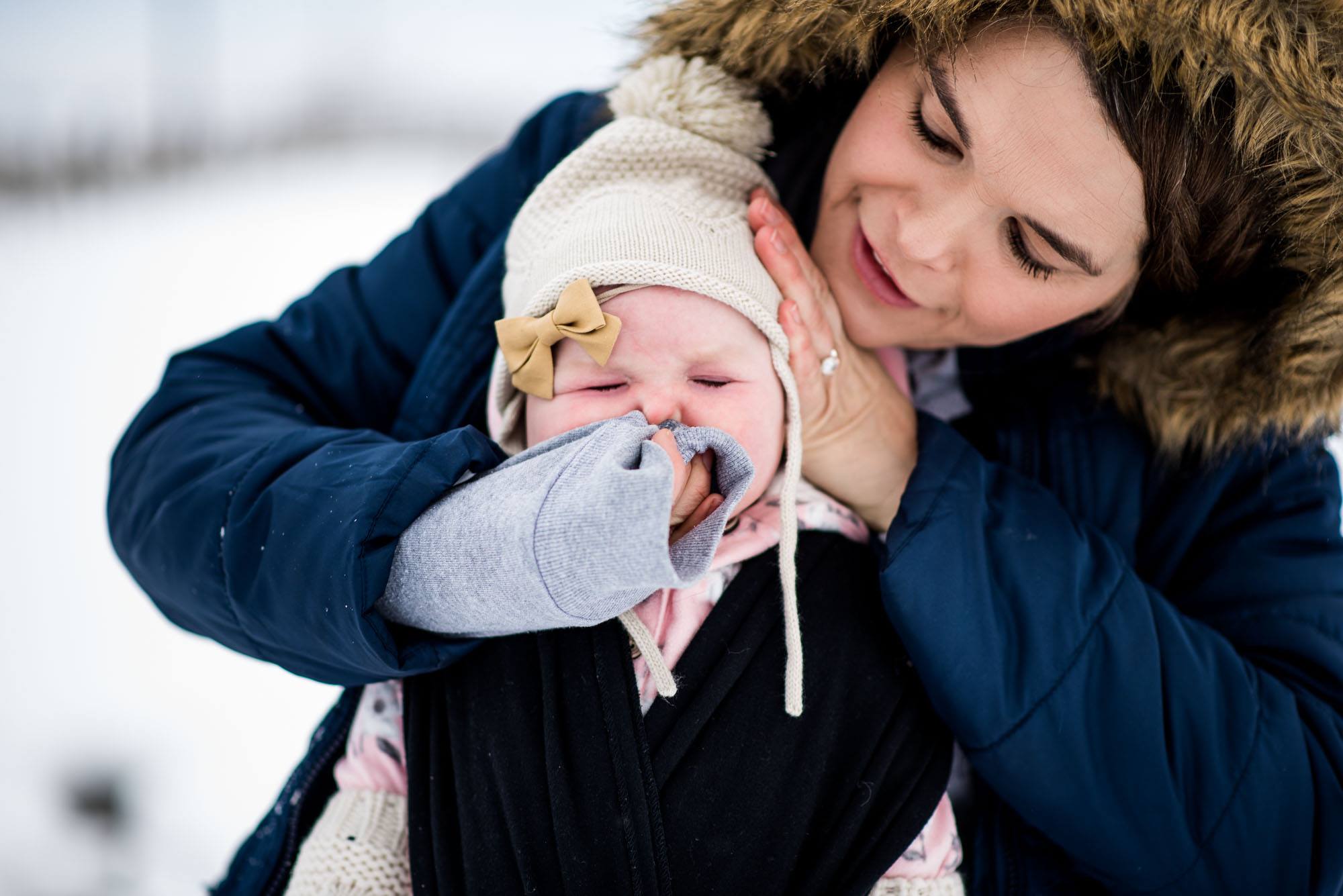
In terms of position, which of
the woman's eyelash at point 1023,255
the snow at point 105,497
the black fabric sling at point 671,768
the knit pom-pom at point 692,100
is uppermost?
the knit pom-pom at point 692,100

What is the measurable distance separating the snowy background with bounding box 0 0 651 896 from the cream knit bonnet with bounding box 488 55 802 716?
0.19 m

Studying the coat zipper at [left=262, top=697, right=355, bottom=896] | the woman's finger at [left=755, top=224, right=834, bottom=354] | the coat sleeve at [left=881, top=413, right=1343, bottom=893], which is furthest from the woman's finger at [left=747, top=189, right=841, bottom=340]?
the coat zipper at [left=262, top=697, right=355, bottom=896]

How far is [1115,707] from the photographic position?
1100 millimetres

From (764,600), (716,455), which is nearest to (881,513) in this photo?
(764,600)

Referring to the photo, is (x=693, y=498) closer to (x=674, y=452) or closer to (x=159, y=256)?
(x=674, y=452)

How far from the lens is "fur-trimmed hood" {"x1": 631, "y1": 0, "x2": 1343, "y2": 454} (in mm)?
954

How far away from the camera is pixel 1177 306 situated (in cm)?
132

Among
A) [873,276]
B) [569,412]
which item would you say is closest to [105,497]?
[569,412]

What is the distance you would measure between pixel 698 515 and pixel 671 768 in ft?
0.89

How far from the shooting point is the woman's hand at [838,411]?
3.98 feet

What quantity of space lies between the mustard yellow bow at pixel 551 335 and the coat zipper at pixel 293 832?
0.54 metres

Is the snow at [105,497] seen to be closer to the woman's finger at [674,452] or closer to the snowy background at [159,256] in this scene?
the snowy background at [159,256]

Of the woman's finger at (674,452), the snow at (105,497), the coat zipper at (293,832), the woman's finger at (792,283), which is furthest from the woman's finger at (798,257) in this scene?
the snow at (105,497)

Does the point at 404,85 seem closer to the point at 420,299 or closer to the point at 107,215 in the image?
the point at 107,215
